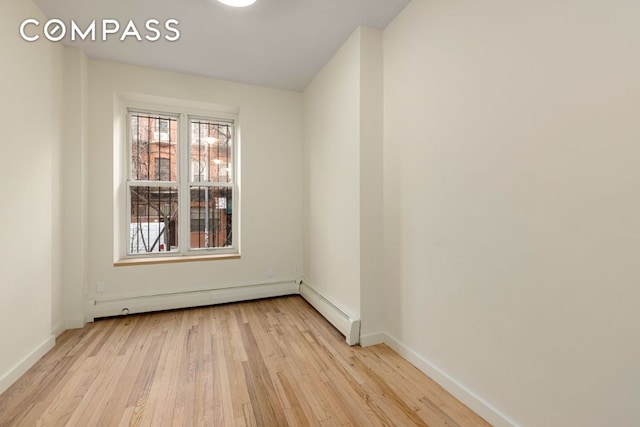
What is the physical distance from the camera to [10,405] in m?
1.68

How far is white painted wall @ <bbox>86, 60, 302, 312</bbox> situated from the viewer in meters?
2.99

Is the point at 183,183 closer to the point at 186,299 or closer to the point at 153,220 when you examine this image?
the point at 153,220

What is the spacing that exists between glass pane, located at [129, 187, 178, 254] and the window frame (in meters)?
0.05

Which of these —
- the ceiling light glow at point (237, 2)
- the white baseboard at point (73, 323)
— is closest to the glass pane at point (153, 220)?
the white baseboard at point (73, 323)

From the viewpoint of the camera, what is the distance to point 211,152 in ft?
12.3

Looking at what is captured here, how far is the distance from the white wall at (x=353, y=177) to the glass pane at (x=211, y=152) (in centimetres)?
141

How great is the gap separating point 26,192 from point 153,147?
1.59m

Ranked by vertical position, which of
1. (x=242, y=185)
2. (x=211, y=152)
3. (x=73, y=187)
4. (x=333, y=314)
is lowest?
(x=333, y=314)

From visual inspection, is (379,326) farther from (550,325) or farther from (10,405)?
(10,405)

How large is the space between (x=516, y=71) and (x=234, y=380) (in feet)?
8.34

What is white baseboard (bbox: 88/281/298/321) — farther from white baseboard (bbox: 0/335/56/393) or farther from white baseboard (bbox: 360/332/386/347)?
white baseboard (bbox: 360/332/386/347)

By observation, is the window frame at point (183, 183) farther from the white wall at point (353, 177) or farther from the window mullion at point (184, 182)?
the white wall at point (353, 177)

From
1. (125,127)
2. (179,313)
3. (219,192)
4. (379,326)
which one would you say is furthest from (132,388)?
(125,127)

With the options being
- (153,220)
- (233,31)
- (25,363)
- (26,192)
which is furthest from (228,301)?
(233,31)
